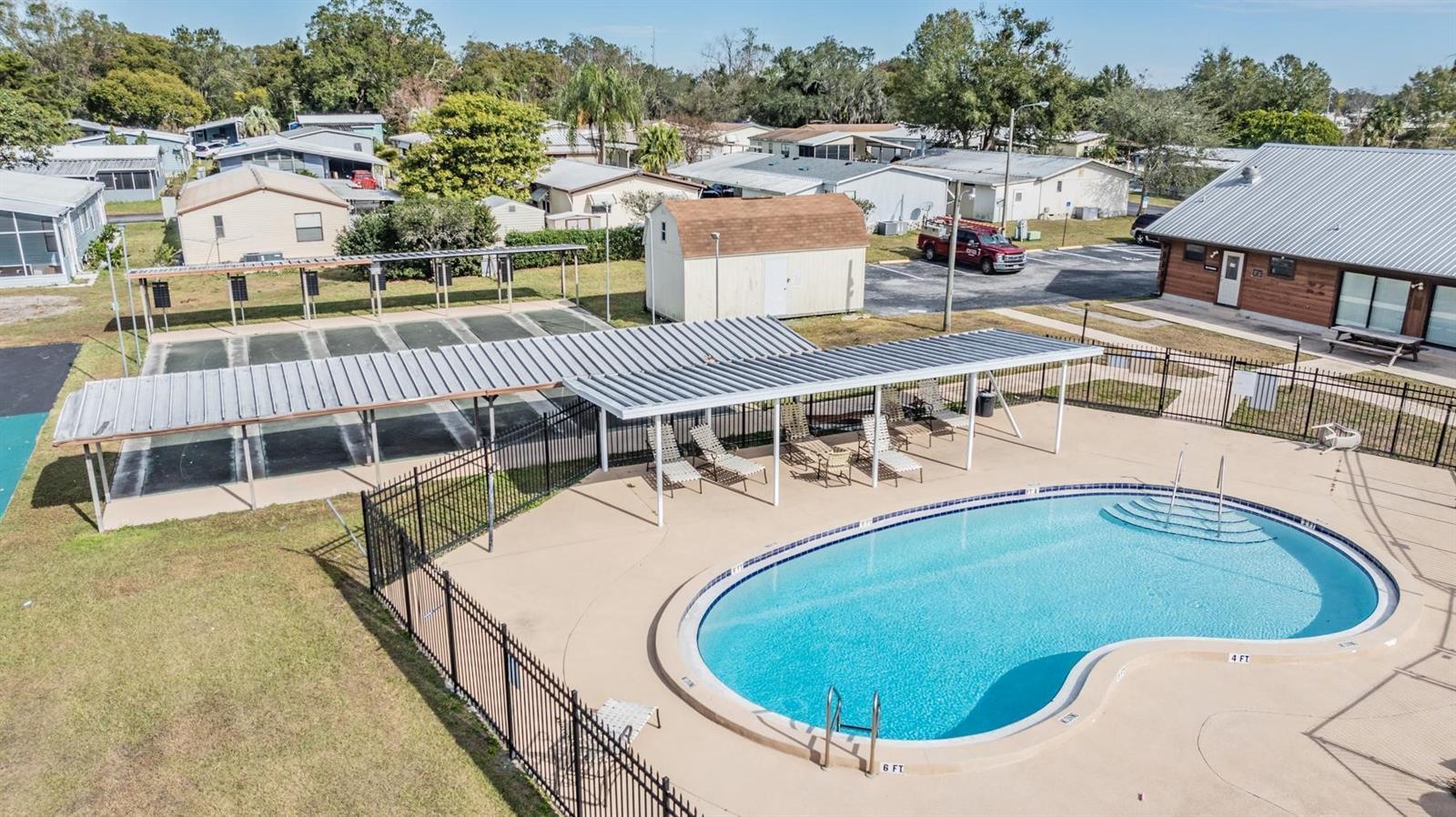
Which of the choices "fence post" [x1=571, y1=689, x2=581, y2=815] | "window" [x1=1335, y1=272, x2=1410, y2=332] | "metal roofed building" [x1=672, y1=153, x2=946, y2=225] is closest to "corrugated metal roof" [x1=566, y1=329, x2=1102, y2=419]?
"fence post" [x1=571, y1=689, x2=581, y2=815]

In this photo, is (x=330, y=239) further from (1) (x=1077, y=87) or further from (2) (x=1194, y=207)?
(1) (x=1077, y=87)

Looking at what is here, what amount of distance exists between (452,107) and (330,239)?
9135mm

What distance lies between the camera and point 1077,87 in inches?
2842

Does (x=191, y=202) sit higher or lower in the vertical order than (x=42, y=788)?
higher

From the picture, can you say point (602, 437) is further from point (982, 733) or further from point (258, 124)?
point (258, 124)

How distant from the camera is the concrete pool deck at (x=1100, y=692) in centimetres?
1078

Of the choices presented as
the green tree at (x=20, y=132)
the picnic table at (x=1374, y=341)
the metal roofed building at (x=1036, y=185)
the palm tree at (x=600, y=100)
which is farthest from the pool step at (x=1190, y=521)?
the green tree at (x=20, y=132)

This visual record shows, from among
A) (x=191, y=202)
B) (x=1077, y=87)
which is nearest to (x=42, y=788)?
(x=191, y=202)

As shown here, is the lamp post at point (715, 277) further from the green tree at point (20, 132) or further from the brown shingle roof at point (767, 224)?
the green tree at point (20, 132)

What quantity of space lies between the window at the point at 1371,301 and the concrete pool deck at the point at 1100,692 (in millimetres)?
11936

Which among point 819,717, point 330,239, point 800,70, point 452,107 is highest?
point 800,70

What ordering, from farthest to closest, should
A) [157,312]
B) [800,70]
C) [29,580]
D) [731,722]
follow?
[800,70], [157,312], [29,580], [731,722]

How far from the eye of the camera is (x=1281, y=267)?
110 feet

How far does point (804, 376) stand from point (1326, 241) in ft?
74.5
